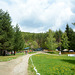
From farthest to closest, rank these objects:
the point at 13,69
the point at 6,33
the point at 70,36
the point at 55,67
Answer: the point at 70,36 < the point at 6,33 < the point at 55,67 < the point at 13,69

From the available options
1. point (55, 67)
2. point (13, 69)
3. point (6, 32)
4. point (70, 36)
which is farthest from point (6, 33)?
point (70, 36)

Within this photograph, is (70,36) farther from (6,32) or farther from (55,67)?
(55,67)

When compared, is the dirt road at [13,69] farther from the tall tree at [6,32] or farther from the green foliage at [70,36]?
the green foliage at [70,36]

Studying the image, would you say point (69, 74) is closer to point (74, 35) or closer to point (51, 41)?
point (51, 41)

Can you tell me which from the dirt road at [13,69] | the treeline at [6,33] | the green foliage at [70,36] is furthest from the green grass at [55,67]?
the green foliage at [70,36]

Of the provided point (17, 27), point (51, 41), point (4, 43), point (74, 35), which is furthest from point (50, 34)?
point (4, 43)

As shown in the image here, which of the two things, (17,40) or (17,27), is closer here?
(17,40)

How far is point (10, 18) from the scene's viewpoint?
34031mm

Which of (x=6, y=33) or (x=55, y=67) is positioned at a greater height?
(x=6, y=33)

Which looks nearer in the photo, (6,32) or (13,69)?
(13,69)

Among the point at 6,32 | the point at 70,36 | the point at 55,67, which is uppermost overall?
the point at 6,32

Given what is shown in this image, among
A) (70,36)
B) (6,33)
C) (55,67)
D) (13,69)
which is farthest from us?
(70,36)

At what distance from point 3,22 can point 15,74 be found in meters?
26.9

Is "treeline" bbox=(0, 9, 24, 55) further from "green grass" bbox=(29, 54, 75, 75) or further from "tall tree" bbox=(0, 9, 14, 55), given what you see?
"green grass" bbox=(29, 54, 75, 75)
